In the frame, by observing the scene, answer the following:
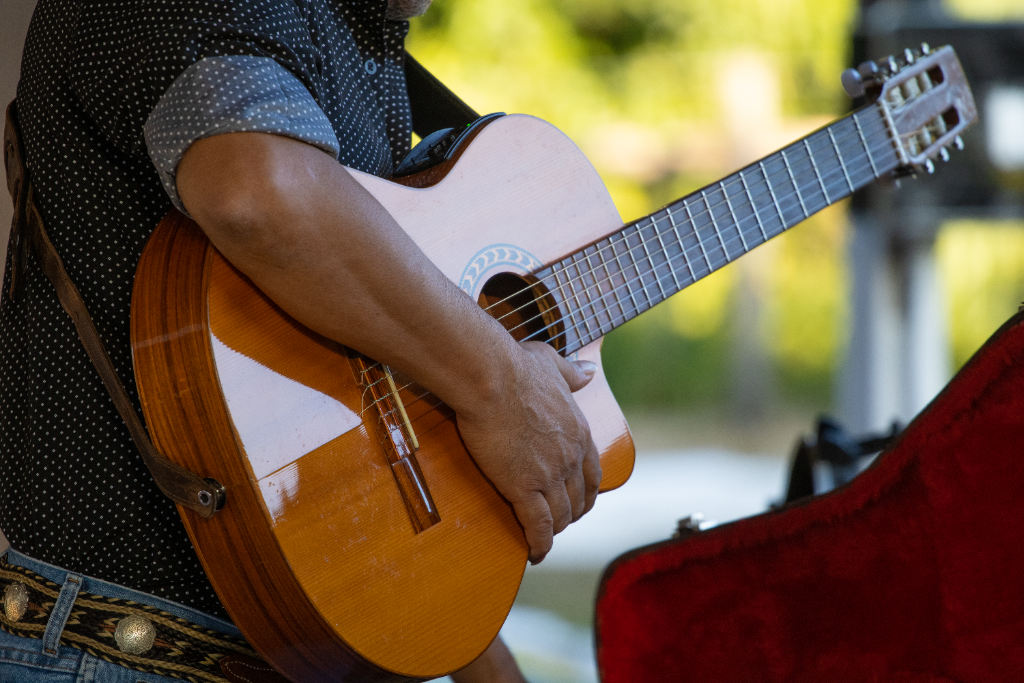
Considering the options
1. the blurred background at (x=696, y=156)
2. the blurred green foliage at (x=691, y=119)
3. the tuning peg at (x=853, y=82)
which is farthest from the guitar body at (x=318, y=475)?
the blurred green foliage at (x=691, y=119)

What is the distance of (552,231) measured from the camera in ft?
2.96

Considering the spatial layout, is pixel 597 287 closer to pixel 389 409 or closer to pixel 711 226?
pixel 711 226

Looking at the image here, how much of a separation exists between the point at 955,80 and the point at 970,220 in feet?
3.79

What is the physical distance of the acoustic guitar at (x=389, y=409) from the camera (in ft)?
2.10

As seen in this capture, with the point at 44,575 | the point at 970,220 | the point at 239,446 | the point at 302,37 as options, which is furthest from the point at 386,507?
the point at 970,220

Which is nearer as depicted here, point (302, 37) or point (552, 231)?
point (302, 37)

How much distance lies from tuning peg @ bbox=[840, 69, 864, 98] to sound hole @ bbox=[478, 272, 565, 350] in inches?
21.6

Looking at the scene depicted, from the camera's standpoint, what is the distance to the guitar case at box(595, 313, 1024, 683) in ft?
2.74

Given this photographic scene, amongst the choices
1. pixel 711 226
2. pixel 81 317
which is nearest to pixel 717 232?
pixel 711 226

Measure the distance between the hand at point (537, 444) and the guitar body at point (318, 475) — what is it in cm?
3

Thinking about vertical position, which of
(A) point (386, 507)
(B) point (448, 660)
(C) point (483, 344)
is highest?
(C) point (483, 344)

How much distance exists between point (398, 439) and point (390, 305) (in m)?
0.14

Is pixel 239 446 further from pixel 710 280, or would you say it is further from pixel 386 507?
pixel 710 280

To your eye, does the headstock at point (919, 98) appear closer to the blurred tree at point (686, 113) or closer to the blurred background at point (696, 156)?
the blurred background at point (696, 156)
